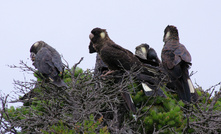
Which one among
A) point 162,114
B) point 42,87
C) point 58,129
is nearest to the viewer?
point 58,129

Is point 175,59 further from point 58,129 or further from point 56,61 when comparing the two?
point 58,129

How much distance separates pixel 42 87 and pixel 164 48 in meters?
4.15

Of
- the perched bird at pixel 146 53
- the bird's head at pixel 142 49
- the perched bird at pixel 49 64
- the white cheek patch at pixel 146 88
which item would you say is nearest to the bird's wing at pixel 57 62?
the perched bird at pixel 49 64

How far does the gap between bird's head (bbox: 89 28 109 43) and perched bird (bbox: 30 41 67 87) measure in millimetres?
910

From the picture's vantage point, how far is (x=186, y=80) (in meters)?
8.30

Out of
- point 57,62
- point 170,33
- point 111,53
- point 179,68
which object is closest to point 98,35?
point 111,53

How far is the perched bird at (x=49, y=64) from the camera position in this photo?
286 inches

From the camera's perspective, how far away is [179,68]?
332 inches

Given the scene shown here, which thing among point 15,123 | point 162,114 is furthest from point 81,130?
point 162,114

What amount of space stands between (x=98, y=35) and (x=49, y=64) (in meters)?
1.29

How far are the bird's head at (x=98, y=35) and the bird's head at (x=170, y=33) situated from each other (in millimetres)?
2509

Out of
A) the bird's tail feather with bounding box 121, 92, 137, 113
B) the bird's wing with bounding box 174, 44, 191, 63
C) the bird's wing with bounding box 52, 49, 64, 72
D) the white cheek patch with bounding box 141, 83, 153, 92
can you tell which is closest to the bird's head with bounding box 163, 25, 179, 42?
the bird's wing with bounding box 174, 44, 191, 63

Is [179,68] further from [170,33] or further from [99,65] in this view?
[99,65]

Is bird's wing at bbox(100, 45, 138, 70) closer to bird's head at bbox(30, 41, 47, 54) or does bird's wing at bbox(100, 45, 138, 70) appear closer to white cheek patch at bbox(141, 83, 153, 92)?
white cheek patch at bbox(141, 83, 153, 92)
